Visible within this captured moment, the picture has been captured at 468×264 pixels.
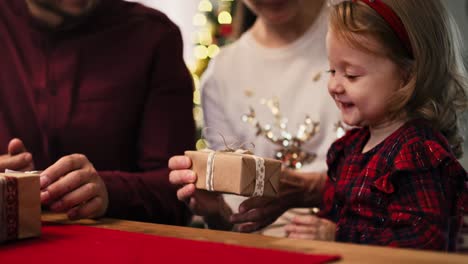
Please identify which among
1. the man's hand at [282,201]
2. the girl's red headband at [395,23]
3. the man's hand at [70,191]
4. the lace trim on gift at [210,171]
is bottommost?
the man's hand at [282,201]

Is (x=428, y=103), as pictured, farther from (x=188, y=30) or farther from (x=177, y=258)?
(x=188, y=30)

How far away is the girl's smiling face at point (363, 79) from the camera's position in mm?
1722

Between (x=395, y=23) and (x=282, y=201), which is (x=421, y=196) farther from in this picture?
(x=282, y=201)

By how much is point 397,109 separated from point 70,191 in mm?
795

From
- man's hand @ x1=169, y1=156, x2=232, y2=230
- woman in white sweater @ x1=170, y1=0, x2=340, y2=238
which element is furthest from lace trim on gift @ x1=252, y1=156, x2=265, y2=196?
woman in white sweater @ x1=170, y1=0, x2=340, y2=238

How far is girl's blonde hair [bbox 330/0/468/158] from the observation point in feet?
5.66

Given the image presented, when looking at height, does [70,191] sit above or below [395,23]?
below

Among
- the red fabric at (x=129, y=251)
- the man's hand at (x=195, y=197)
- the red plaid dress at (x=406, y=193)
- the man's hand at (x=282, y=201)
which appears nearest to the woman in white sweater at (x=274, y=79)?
the man's hand at (x=282, y=201)

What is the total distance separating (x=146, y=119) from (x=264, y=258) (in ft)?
3.76

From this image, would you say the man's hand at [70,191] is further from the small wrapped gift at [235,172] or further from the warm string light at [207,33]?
the warm string light at [207,33]

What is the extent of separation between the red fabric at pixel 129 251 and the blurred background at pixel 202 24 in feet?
5.94

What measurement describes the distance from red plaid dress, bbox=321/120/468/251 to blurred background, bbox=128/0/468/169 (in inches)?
62.2

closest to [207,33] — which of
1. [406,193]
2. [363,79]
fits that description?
[363,79]

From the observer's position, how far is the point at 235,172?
1625 millimetres
